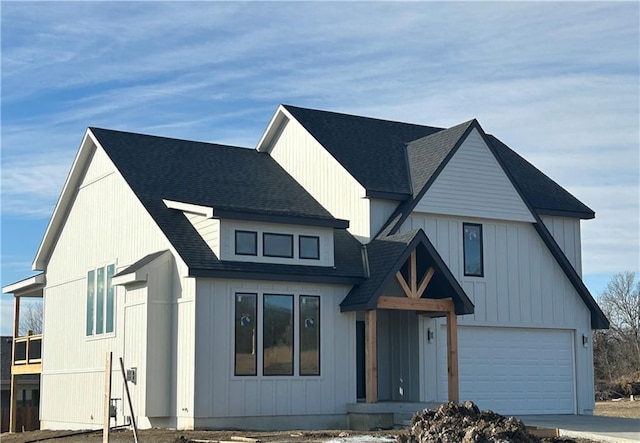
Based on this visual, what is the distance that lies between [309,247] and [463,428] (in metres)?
9.23

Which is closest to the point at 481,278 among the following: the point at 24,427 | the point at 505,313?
the point at 505,313

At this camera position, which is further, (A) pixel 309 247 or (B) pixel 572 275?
(B) pixel 572 275

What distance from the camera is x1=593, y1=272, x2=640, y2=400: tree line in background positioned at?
47938mm

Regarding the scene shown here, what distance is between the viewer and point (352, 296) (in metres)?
24.5

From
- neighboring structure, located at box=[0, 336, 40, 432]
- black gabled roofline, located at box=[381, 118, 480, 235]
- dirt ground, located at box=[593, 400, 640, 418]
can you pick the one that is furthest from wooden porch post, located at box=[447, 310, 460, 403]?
neighboring structure, located at box=[0, 336, 40, 432]

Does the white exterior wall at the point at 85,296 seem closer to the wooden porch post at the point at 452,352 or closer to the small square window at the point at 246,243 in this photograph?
the small square window at the point at 246,243

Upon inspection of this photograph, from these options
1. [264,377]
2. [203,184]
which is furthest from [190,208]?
[264,377]

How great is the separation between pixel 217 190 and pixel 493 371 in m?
9.31

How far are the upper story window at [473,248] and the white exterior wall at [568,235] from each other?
3308 millimetres

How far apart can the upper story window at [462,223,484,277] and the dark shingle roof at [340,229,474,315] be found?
2.55 meters

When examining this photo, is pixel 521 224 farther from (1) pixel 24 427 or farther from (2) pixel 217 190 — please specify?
(1) pixel 24 427

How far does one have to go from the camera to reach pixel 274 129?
1236 inches

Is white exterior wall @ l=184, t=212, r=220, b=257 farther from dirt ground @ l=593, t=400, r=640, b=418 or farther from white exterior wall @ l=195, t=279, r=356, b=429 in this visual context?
dirt ground @ l=593, t=400, r=640, b=418

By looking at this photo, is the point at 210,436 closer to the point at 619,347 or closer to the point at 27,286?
the point at 27,286
